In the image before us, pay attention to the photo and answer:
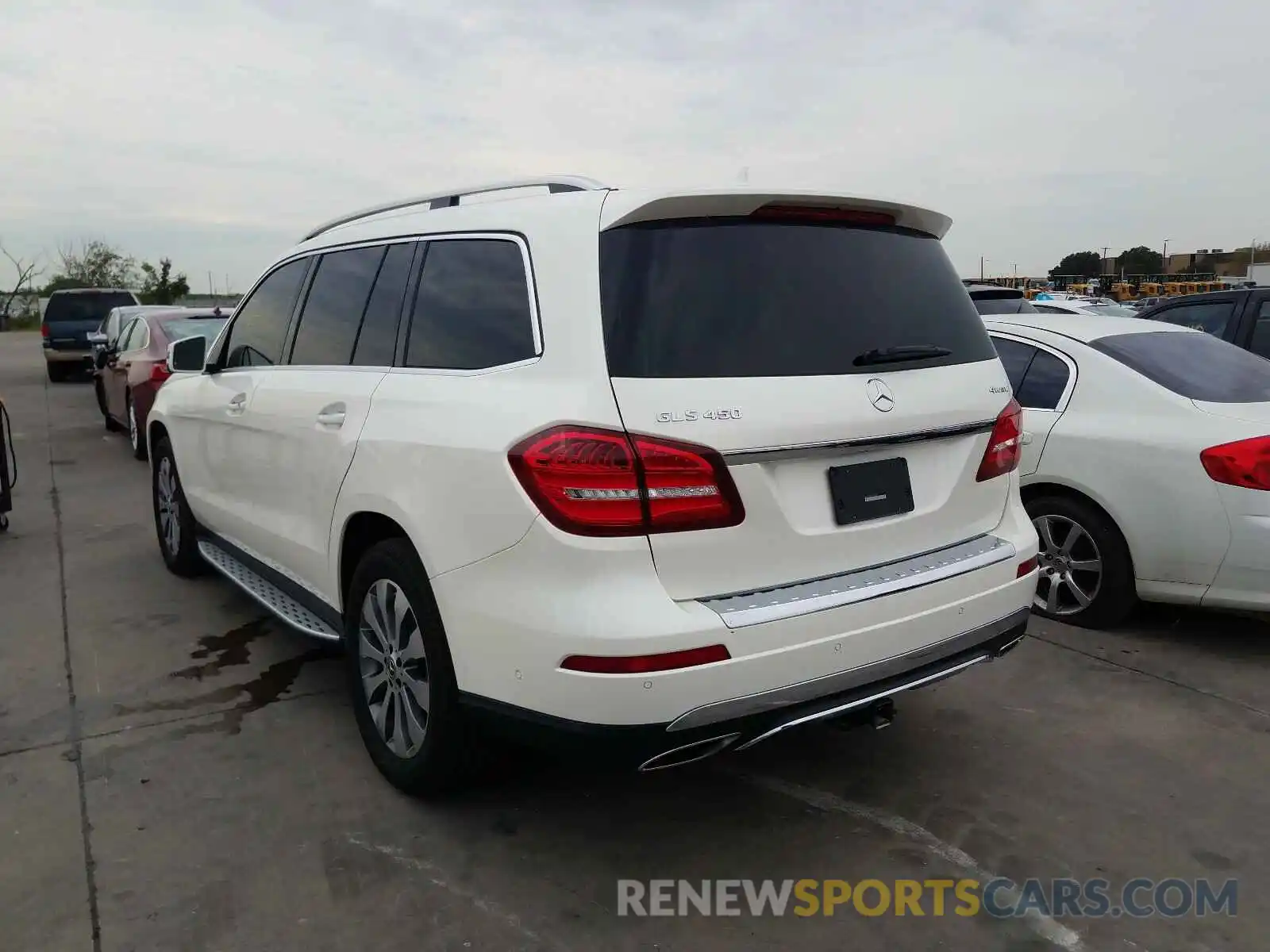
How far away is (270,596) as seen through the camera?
429 cm

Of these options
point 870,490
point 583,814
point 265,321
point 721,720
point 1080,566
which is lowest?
point 583,814

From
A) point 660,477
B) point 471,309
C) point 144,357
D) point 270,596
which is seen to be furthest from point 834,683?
point 144,357

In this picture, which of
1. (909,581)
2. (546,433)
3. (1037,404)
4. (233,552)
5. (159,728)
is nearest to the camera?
(546,433)

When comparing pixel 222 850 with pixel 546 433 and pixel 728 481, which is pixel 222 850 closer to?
pixel 546 433

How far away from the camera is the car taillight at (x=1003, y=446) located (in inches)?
126

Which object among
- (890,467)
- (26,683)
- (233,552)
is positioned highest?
Answer: (890,467)

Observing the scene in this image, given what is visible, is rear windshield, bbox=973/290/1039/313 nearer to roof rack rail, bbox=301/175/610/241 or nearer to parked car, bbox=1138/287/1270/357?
parked car, bbox=1138/287/1270/357

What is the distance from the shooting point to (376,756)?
133 inches

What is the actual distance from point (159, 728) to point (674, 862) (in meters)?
2.12

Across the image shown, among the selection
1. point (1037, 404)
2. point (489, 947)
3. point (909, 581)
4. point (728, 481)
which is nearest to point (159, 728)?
point (489, 947)

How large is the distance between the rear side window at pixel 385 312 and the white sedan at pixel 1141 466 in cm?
318

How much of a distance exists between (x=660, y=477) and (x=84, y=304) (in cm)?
2232

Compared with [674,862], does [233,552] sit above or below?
above

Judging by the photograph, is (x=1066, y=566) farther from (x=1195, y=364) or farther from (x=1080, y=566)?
(x=1195, y=364)
